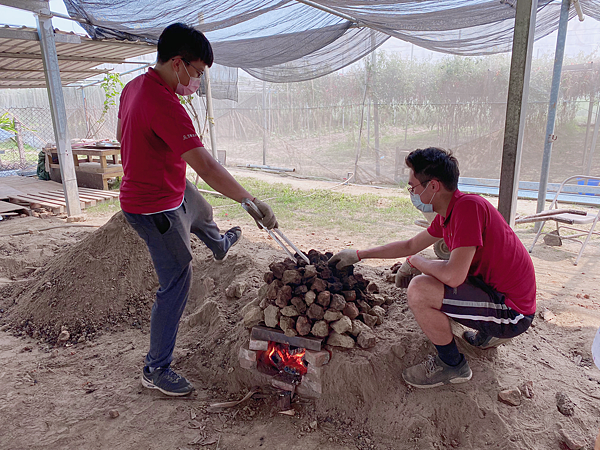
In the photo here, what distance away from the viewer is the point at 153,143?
215cm

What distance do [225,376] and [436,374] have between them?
1358 mm

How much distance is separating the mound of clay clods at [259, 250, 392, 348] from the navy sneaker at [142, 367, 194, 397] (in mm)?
646

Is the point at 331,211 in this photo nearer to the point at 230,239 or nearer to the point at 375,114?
the point at 375,114

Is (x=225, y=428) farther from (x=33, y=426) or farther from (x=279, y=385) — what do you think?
(x=33, y=426)

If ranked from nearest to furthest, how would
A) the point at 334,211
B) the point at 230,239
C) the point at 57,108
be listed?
the point at 230,239 → the point at 57,108 → the point at 334,211

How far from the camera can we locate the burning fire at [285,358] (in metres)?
2.56

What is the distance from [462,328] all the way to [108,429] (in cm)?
220

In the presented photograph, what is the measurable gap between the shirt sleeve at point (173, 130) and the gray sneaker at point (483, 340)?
195 cm

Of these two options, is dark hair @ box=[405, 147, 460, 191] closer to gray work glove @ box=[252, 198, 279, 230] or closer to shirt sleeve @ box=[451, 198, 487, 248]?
shirt sleeve @ box=[451, 198, 487, 248]

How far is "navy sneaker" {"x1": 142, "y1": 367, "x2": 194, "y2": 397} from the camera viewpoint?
255 centimetres

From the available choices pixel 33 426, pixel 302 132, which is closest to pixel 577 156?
pixel 302 132

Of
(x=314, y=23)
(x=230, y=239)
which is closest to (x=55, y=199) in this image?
(x=314, y=23)

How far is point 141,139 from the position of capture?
214 cm

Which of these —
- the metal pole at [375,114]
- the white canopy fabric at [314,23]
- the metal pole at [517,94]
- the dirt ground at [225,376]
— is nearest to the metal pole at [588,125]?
the white canopy fabric at [314,23]
